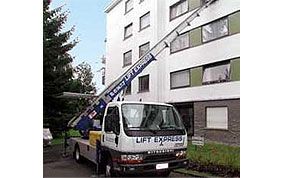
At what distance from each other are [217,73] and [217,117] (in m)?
1.87

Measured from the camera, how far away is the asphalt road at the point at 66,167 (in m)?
5.86

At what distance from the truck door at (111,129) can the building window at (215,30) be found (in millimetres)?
7007

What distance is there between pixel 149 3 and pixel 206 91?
3.73 meters

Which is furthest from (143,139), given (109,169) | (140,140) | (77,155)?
(77,155)

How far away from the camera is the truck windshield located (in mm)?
6250

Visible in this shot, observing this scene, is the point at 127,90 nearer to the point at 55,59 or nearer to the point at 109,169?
the point at 109,169

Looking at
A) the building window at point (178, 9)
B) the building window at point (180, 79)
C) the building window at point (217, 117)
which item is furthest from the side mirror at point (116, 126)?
the building window at point (178, 9)

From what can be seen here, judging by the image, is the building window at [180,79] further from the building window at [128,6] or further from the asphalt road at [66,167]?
the asphalt road at [66,167]

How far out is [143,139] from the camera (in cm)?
612

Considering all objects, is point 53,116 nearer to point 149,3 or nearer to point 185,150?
point 185,150

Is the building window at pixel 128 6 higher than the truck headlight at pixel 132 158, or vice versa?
the building window at pixel 128 6

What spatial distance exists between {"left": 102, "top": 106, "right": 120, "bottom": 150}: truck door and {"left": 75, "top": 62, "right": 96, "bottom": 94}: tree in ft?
1.95

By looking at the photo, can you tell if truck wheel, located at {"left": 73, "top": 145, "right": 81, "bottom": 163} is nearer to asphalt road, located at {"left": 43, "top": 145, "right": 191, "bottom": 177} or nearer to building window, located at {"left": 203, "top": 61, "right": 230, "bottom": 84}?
asphalt road, located at {"left": 43, "top": 145, "right": 191, "bottom": 177}
